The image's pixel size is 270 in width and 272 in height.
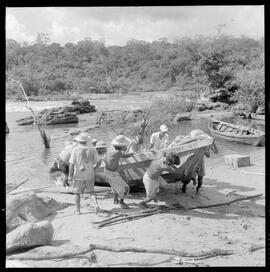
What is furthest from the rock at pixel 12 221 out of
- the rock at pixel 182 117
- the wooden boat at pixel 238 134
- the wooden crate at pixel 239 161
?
the rock at pixel 182 117

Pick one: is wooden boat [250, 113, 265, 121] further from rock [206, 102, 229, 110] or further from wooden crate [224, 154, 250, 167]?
wooden crate [224, 154, 250, 167]

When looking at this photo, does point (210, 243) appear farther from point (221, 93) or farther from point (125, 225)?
point (221, 93)

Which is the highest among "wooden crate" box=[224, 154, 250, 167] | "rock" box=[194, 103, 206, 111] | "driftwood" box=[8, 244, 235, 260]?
"rock" box=[194, 103, 206, 111]

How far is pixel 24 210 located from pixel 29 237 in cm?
171

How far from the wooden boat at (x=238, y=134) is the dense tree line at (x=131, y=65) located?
12.5m

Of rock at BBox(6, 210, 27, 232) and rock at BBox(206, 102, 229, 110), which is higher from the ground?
rock at BBox(206, 102, 229, 110)

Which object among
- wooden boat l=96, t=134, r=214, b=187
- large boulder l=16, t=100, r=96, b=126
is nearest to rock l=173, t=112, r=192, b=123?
large boulder l=16, t=100, r=96, b=126

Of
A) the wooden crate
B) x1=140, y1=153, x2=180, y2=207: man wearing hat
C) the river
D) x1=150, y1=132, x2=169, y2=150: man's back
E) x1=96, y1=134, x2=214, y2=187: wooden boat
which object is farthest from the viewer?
the river

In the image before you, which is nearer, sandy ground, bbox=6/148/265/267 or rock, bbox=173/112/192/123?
sandy ground, bbox=6/148/265/267

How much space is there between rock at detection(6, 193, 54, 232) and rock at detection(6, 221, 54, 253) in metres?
1.13

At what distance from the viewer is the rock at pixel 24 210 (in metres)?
7.37

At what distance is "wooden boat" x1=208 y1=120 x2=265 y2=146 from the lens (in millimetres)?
19281

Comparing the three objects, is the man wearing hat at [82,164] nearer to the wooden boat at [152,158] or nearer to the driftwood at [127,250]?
the wooden boat at [152,158]

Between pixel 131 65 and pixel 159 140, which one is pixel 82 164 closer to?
pixel 159 140
